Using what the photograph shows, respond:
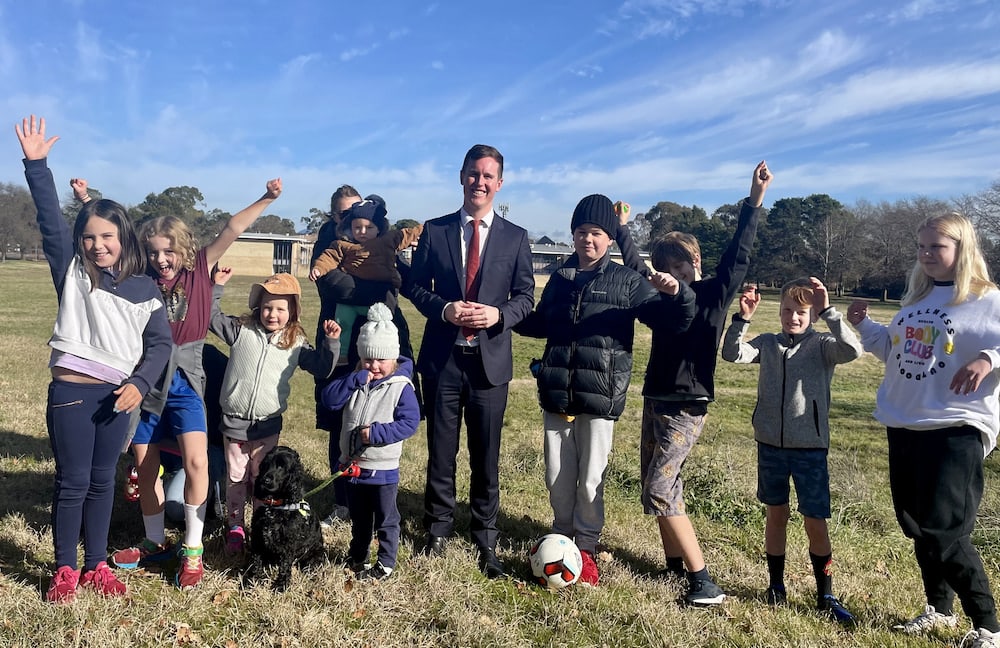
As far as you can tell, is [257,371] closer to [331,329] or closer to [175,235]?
[331,329]

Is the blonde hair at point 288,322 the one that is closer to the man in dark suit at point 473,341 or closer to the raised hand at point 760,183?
the man in dark suit at point 473,341

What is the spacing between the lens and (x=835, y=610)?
13.1ft

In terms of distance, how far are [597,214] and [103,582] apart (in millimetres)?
3857

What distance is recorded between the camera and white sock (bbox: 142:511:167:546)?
14.4ft

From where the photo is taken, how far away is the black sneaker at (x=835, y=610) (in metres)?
3.94

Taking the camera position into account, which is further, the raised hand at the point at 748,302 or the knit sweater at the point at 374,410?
the knit sweater at the point at 374,410

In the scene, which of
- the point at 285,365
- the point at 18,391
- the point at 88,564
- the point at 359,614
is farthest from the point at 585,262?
the point at 18,391

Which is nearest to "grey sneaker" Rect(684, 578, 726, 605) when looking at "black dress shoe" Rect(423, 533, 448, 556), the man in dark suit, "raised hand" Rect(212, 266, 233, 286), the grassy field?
the grassy field

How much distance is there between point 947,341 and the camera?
3516 millimetres

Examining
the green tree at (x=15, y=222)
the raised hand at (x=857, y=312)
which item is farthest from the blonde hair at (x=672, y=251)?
the green tree at (x=15, y=222)

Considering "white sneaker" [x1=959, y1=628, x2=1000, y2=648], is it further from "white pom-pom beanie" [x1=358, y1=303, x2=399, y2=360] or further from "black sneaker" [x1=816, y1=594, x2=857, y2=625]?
"white pom-pom beanie" [x1=358, y1=303, x2=399, y2=360]

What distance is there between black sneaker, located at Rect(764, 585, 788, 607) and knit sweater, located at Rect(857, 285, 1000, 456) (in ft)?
4.35

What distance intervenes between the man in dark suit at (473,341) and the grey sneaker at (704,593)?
1.29 meters

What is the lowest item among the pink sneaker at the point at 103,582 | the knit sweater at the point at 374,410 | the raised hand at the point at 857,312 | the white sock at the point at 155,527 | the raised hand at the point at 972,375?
the pink sneaker at the point at 103,582
